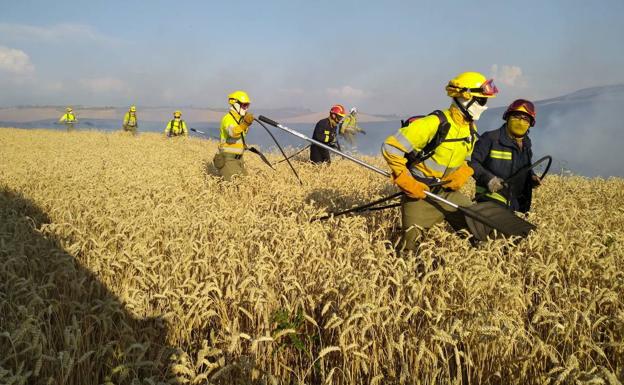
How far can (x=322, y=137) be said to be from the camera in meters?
13.6

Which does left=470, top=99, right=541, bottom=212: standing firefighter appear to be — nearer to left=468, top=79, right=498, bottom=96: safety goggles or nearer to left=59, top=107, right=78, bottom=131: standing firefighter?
left=468, top=79, right=498, bottom=96: safety goggles

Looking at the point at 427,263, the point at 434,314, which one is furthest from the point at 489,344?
the point at 427,263

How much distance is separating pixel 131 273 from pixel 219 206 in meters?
3.34

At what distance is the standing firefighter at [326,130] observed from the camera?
1366 centimetres

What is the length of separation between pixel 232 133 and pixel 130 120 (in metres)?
21.6

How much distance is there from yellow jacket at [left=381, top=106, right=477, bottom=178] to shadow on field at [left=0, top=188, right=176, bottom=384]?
2.86 metres

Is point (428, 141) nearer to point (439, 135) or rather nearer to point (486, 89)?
point (439, 135)

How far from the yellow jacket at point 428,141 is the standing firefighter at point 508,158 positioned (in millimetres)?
1089

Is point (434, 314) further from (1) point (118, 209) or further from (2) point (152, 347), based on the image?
(1) point (118, 209)

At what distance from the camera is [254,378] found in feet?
7.23

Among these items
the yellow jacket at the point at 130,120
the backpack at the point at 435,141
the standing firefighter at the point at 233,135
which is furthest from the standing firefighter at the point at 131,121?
the backpack at the point at 435,141

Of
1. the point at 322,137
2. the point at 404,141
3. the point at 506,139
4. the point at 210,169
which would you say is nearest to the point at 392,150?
the point at 404,141

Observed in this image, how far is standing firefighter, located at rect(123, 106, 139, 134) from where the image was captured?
2750 cm

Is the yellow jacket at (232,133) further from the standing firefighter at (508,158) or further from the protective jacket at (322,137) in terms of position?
the standing firefighter at (508,158)
